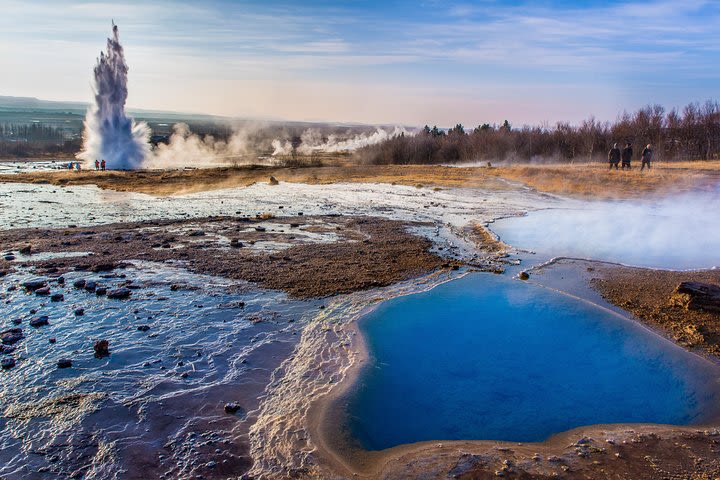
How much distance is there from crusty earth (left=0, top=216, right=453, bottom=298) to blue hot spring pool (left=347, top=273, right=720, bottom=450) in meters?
1.87

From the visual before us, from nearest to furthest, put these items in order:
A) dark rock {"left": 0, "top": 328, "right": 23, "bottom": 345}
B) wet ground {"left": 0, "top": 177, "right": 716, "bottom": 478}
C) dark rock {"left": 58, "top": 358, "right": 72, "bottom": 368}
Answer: wet ground {"left": 0, "top": 177, "right": 716, "bottom": 478}, dark rock {"left": 58, "top": 358, "right": 72, "bottom": 368}, dark rock {"left": 0, "top": 328, "right": 23, "bottom": 345}

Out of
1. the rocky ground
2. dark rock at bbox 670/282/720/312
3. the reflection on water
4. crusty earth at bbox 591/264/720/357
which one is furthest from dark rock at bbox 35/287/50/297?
dark rock at bbox 670/282/720/312

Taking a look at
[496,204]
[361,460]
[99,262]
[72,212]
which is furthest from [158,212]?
[361,460]

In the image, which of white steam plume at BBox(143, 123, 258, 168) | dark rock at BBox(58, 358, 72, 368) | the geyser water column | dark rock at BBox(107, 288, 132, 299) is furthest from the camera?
white steam plume at BBox(143, 123, 258, 168)

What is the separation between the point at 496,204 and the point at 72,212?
1496 cm

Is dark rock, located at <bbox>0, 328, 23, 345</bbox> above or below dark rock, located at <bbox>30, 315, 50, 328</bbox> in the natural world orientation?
below

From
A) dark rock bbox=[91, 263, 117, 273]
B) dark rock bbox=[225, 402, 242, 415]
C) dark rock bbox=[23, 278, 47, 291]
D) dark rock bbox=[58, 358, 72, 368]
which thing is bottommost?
dark rock bbox=[225, 402, 242, 415]

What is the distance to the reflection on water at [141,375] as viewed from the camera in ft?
15.0

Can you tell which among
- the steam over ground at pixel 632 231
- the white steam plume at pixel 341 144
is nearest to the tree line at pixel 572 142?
the white steam plume at pixel 341 144

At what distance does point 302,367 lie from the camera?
6324mm

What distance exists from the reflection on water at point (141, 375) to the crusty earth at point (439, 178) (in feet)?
54.2

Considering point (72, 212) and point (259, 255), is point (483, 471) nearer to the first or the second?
point (259, 255)

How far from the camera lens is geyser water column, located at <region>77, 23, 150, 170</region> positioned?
3469 centimetres

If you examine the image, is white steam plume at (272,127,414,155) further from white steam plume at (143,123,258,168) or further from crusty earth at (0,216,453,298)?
crusty earth at (0,216,453,298)
